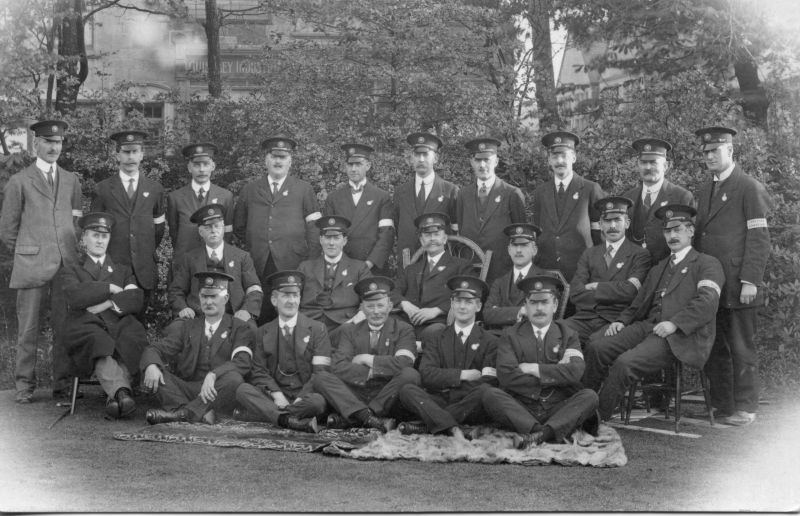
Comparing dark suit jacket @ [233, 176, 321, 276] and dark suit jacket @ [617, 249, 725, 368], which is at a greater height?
dark suit jacket @ [233, 176, 321, 276]

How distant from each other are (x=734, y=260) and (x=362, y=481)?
3.11 meters

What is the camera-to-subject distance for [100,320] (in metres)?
6.59

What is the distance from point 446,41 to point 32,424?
5.25 m

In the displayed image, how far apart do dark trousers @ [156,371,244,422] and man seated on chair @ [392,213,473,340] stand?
1312mm

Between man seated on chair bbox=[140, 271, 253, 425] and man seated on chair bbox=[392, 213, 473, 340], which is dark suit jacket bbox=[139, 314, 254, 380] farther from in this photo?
man seated on chair bbox=[392, 213, 473, 340]

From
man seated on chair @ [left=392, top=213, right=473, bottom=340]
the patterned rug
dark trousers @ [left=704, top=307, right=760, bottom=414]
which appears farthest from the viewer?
man seated on chair @ [left=392, top=213, right=473, bottom=340]

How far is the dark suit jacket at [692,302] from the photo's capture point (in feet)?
19.4

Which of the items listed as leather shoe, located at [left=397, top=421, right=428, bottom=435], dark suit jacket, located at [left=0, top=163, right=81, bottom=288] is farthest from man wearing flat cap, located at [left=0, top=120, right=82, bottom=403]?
leather shoe, located at [left=397, top=421, right=428, bottom=435]

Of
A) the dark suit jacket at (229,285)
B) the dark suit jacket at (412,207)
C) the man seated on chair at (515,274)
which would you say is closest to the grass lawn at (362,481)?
the man seated on chair at (515,274)

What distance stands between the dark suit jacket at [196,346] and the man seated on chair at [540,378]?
1.73 metres

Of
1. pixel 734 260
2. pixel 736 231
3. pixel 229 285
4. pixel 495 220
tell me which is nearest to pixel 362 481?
pixel 229 285

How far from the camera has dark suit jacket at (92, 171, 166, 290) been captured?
7.04m

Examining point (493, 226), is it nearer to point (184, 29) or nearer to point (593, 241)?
point (593, 241)

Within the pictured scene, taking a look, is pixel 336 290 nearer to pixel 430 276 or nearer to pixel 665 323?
pixel 430 276
